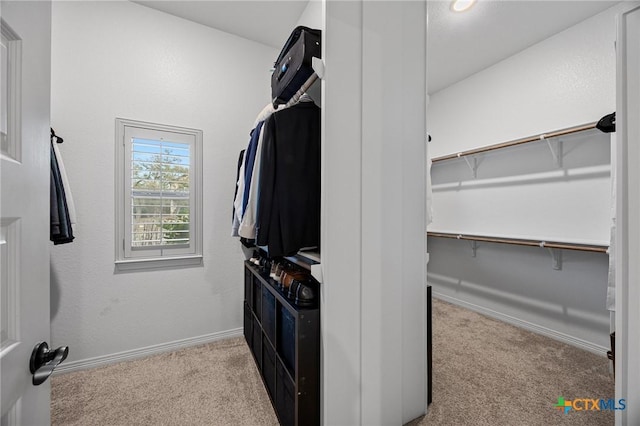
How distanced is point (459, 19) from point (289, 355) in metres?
2.82

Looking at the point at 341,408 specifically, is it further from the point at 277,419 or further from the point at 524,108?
the point at 524,108

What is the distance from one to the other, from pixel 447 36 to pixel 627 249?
2227 millimetres

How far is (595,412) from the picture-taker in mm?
1509

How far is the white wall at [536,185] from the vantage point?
7.07ft

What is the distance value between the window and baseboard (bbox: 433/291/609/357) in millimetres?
2959

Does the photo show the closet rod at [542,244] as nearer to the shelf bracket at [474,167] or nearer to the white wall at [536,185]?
the white wall at [536,185]

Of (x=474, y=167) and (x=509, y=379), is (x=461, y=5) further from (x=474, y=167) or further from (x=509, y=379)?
(x=509, y=379)

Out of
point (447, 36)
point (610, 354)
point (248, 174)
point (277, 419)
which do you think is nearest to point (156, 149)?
point (248, 174)

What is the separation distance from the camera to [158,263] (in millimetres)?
2172

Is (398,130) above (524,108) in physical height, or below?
below

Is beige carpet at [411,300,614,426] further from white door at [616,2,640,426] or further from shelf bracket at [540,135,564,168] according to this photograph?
shelf bracket at [540,135,564,168]

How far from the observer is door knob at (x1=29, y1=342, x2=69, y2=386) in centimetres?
58

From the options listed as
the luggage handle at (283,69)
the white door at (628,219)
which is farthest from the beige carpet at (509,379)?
the luggage handle at (283,69)

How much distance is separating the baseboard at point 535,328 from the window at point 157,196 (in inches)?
117
